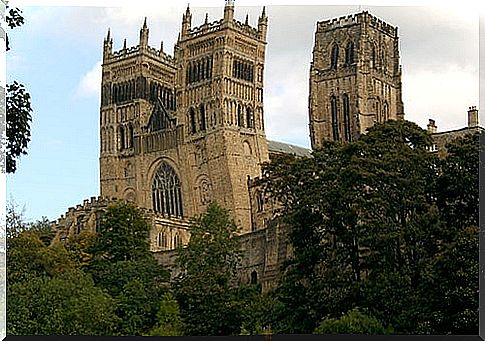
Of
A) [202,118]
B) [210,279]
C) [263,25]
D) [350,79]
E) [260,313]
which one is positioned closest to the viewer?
[260,313]

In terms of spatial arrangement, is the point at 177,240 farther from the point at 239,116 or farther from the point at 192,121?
the point at 192,121

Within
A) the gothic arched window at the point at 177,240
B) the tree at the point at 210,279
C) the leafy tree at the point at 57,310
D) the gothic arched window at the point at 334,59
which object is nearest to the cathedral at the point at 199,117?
the gothic arched window at the point at 177,240

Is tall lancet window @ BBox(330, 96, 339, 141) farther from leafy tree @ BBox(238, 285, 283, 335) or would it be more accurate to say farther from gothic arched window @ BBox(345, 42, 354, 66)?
leafy tree @ BBox(238, 285, 283, 335)

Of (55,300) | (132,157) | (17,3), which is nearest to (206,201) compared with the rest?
(132,157)

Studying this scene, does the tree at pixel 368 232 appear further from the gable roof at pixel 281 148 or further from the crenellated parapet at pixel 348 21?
the crenellated parapet at pixel 348 21

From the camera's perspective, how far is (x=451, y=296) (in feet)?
39.0

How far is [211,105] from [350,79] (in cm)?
647

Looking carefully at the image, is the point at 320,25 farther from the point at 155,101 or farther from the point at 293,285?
the point at 293,285

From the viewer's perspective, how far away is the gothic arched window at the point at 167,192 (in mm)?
26656

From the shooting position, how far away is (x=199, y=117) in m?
27.1

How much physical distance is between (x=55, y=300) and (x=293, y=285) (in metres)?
3.64

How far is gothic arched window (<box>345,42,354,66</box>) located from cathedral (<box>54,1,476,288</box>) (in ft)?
0.92

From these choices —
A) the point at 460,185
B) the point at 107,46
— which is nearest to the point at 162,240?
the point at 107,46

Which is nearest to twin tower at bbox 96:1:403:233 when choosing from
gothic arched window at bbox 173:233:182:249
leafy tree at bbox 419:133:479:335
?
gothic arched window at bbox 173:233:182:249
